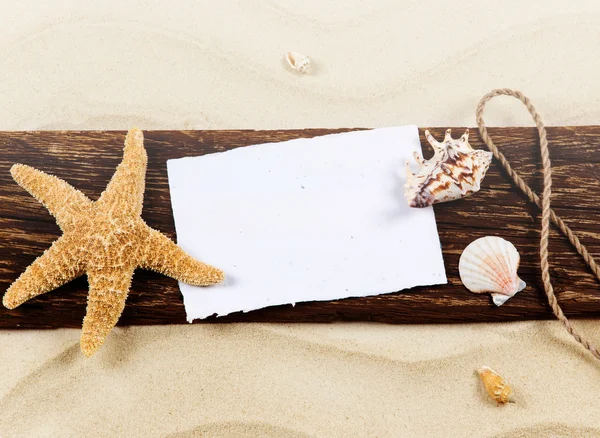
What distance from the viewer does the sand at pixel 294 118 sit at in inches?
47.1

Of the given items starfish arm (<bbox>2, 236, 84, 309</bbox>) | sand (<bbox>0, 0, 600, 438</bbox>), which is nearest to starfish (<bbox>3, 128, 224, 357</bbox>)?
starfish arm (<bbox>2, 236, 84, 309</bbox>)

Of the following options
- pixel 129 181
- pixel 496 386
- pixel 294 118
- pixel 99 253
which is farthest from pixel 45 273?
pixel 496 386

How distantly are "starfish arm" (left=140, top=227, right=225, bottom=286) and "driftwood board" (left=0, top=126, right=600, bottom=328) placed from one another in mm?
55

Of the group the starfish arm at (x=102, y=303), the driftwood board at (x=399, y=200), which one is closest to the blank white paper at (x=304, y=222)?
the driftwood board at (x=399, y=200)

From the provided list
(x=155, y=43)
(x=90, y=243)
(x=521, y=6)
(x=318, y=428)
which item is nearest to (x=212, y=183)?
(x=90, y=243)

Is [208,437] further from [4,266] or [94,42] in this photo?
[94,42]

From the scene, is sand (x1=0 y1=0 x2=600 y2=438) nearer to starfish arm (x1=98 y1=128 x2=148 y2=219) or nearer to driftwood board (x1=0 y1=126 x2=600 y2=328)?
driftwood board (x1=0 y1=126 x2=600 y2=328)

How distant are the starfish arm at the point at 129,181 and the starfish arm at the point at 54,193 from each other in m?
0.05

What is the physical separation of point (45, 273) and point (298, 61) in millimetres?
780

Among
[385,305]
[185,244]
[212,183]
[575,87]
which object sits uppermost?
[575,87]

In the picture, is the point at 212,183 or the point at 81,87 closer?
the point at 212,183

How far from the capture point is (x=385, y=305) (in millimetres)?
1217

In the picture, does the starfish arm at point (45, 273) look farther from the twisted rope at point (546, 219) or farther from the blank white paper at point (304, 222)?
the twisted rope at point (546, 219)

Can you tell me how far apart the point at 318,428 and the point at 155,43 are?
1.03m
